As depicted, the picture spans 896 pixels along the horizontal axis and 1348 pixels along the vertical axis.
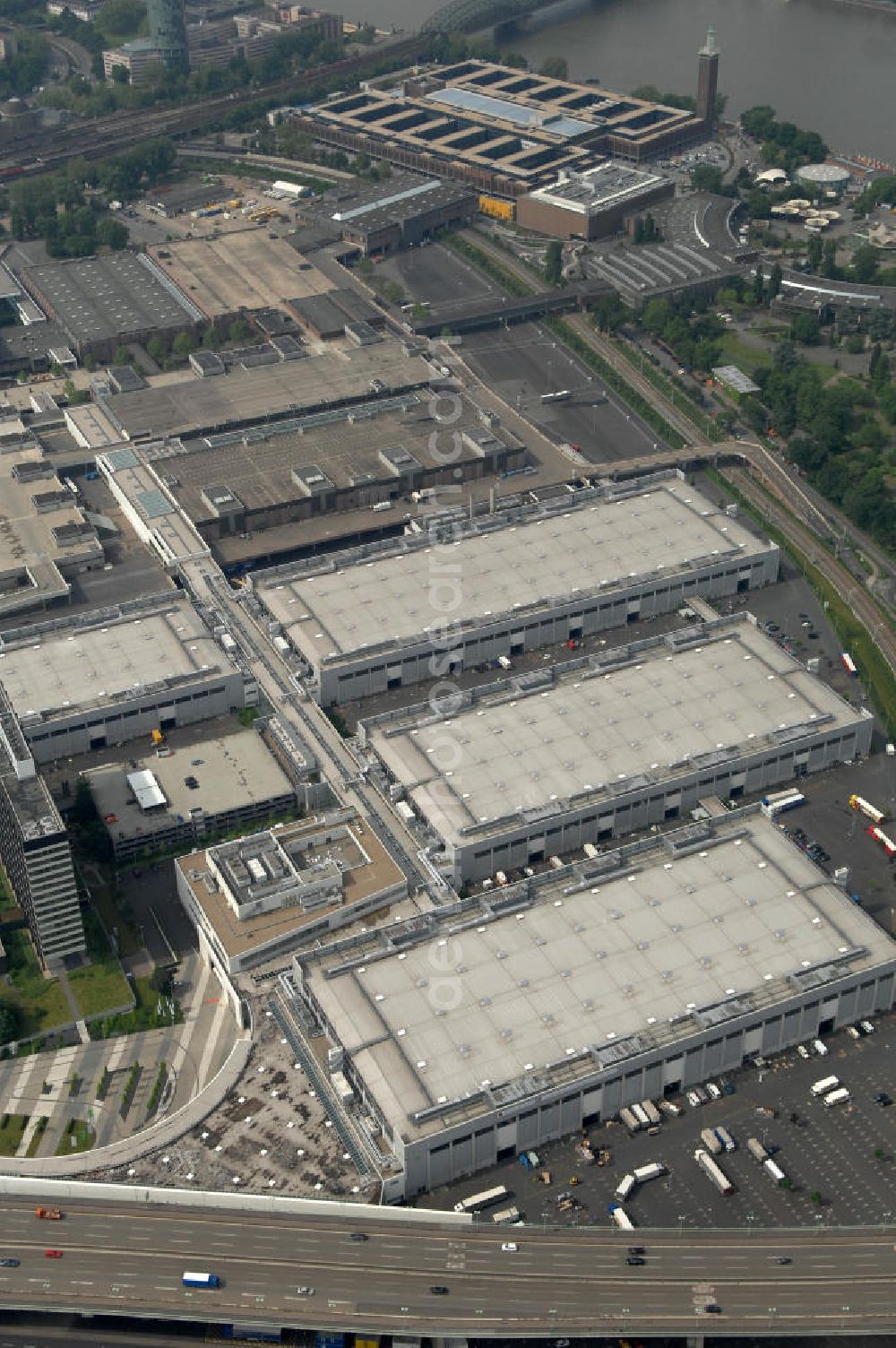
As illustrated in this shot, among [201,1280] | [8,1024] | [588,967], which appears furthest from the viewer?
[8,1024]

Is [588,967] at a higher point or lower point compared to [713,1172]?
higher

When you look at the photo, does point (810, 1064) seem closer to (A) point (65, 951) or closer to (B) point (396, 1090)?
(B) point (396, 1090)

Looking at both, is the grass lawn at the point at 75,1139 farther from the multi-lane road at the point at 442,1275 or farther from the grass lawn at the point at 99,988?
the grass lawn at the point at 99,988

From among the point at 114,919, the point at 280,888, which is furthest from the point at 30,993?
the point at 280,888

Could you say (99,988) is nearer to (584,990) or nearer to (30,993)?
(30,993)

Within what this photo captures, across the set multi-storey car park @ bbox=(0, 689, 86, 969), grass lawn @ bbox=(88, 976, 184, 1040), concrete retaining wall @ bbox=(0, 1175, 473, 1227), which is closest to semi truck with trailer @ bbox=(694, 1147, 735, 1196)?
concrete retaining wall @ bbox=(0, 1175, 473, 1227)

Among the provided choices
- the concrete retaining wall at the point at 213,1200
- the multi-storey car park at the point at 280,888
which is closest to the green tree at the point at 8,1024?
the concrete retaining wall at the point at 213,1200

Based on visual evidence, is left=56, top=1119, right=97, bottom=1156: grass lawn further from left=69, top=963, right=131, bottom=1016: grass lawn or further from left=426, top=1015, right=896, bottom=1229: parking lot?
left=426, top=1015, right=896, bottom=1229: parking lot

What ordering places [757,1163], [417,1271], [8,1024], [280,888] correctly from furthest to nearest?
[280,888], [8,1024], [757,1163], [417,1271]
